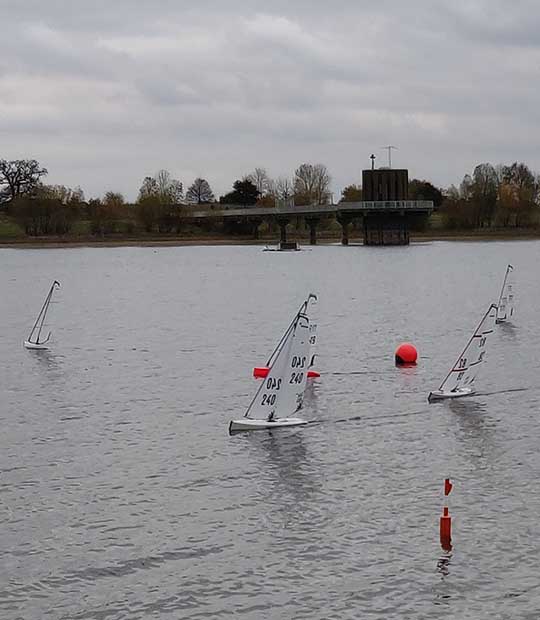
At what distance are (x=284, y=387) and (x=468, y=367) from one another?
6.82 meters

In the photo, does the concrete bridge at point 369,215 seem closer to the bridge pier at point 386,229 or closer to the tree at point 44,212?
the bridge pier at point 386,229

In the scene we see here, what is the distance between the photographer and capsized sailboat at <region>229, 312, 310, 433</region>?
78.4 ft

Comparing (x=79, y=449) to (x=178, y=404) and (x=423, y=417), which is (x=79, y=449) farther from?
(x=423, y=417)

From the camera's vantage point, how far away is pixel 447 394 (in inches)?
1160

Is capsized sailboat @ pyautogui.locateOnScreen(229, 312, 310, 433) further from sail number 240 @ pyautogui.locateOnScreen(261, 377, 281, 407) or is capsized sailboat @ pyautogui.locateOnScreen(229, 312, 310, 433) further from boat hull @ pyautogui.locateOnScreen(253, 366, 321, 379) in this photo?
boat hull @ pyautogui.locateOnScreen(253, 366, 321, 379)

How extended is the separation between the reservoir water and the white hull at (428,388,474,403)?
0.41m

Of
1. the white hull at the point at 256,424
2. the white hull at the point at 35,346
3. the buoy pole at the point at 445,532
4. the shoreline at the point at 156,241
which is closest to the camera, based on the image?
the buoy pole at the point at 445,532

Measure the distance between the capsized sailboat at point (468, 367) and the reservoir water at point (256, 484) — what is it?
56cm

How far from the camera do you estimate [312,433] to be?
25125mm

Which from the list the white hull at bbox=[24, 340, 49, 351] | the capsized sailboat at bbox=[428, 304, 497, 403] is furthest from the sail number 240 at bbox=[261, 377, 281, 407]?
the white hull at bbox=[24, 340, 49, 351]

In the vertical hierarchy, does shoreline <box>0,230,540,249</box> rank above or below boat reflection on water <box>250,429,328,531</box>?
above

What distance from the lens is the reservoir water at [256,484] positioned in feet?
50.8

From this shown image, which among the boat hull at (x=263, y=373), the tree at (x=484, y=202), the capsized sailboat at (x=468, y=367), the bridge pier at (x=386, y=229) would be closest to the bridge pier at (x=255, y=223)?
the bridge pier at (x=386, y=229)

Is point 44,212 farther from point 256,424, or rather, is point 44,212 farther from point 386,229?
point 256,424
